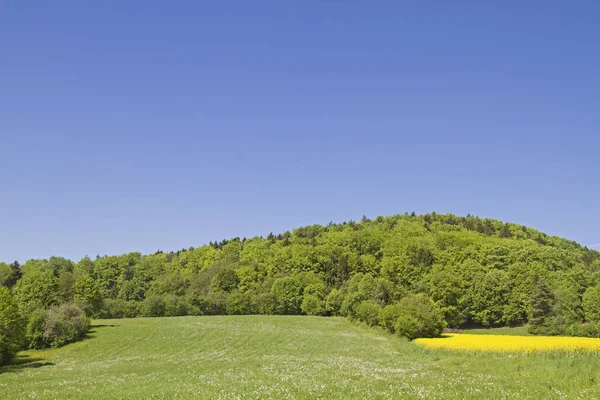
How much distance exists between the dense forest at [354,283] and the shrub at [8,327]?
0.26 m

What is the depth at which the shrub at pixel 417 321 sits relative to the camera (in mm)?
67875

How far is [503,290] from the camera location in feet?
353

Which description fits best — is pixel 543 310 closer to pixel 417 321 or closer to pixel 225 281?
pixel 417 321

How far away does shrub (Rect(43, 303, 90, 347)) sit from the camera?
2483 inches

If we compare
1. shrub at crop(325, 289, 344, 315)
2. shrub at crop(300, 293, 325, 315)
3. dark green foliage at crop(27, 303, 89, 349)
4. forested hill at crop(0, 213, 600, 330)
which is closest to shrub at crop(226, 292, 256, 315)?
forested hill at crop(0, 213, 600, 330)

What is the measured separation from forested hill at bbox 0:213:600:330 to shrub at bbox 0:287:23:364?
1657 centimetres

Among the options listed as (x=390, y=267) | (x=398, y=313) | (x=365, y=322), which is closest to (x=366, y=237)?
(x=390, y=267)

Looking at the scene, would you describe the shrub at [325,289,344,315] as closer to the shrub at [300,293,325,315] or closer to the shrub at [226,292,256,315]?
the shrub at [300,293,325,315]

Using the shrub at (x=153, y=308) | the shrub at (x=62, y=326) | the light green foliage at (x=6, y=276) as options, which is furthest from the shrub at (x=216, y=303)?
the shrub at (x=62, y=326)

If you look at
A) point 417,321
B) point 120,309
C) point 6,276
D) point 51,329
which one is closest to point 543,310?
point 417,321

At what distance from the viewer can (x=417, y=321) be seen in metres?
68.1

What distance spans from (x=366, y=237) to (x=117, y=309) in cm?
7982

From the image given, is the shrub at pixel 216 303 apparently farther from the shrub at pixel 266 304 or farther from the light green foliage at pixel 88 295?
the light green foliage at pixel 88 295

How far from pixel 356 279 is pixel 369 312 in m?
29.0
